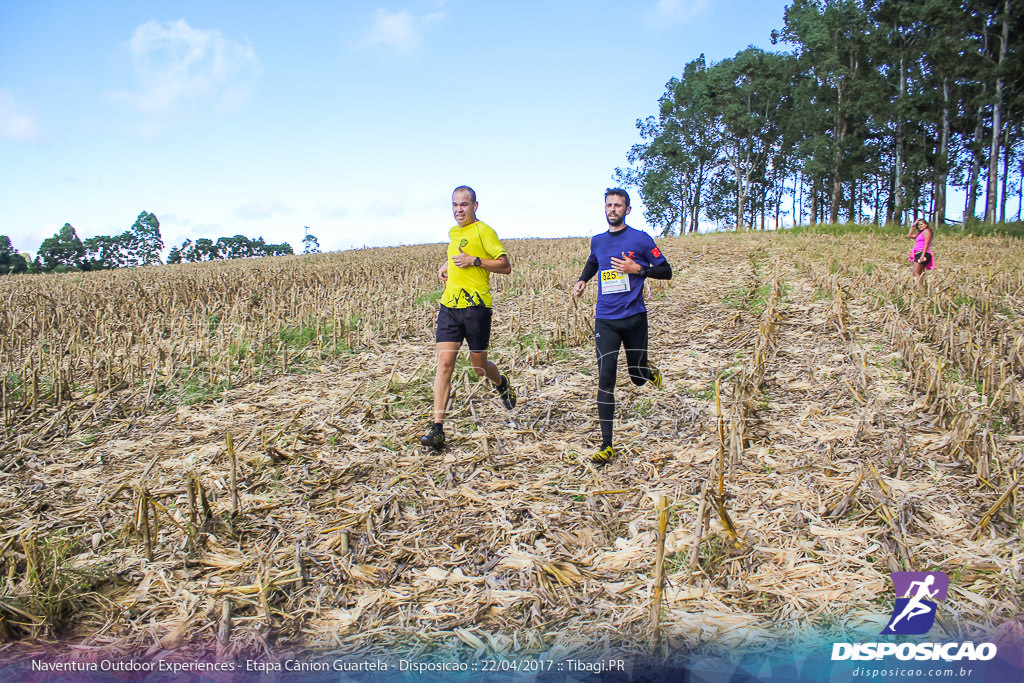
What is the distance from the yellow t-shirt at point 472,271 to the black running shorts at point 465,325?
56 millimetres

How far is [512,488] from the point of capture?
475 centimetres

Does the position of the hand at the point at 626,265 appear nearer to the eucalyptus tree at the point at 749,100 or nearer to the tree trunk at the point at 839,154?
the tree trunk at the point at 839,154

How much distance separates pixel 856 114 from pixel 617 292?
38.3 metres

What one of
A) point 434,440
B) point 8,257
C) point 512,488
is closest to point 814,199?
point 434,440

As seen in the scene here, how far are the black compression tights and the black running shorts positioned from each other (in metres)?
1.06

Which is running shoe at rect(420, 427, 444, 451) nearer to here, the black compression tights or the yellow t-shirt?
the yellow t-shirt

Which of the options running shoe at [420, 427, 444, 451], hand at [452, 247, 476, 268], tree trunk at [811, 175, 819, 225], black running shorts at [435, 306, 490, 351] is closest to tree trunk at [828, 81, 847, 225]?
tree trunk at [811, 175, 819, 225]

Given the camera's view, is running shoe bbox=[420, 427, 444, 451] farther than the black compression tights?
Yes

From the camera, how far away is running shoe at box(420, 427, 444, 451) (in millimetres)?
5352

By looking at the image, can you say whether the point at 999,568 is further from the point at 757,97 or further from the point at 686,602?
the point at 757,97

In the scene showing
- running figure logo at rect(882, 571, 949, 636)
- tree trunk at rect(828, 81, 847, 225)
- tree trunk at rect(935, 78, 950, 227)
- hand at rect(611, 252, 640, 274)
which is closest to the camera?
running figure logo at rect(882, 571, 949, 636)

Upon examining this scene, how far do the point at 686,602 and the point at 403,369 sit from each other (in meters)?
5.37

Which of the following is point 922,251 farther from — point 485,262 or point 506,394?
point 485,262

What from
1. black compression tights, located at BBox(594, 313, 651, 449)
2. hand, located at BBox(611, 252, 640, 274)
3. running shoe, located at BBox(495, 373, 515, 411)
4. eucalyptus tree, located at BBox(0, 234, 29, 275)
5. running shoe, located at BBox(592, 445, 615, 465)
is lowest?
running shoe, located at BBox(592, 445, 615, 465)
